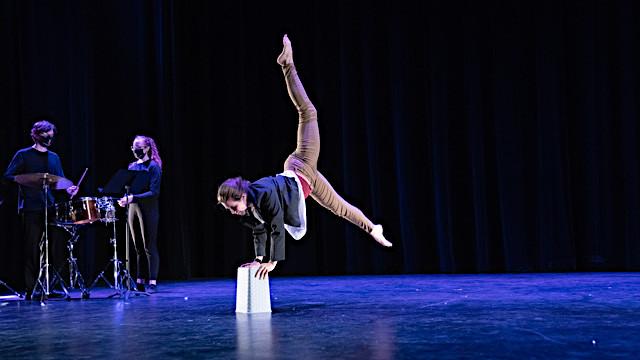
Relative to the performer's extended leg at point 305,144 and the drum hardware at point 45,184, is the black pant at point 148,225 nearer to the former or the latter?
the drum hardware at point 45,184

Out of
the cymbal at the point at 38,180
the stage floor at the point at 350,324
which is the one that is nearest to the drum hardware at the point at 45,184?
the cymbal at the point at 38,180

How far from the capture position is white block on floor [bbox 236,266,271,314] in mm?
4578

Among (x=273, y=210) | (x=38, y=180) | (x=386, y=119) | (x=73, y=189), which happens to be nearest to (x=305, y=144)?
(x=273, y=210)

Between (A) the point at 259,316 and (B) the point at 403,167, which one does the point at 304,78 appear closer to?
(B) the point at 403,167

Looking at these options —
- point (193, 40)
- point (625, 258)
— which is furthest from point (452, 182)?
point (193, 40)

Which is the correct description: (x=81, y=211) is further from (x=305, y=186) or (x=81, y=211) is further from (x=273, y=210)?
(x=273, y=210)

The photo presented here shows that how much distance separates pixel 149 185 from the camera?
20.4ft

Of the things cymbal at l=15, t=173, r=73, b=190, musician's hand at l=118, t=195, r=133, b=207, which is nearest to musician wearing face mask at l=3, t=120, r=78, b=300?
cymbal at l=15, t=173, r=73, b=190

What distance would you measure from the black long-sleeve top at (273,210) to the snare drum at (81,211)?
5.66 feet

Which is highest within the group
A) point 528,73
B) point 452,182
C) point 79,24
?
point 79,24

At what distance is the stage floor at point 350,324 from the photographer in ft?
10.5

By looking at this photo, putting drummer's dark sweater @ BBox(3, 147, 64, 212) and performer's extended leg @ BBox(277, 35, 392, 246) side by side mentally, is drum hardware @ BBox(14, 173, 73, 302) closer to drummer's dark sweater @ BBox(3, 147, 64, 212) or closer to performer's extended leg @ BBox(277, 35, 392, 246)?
drummer's dark sweater @ BBox(3, 147, 64, 212)

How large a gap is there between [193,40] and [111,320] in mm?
5120

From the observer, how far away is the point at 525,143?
27.4 feet
